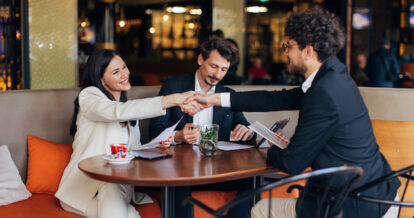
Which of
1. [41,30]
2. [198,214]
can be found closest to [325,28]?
[198,214]

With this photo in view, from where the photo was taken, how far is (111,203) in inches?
91.4

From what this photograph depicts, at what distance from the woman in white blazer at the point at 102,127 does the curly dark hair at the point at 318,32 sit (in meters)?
0.69

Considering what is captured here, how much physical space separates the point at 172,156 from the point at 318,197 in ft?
2.57

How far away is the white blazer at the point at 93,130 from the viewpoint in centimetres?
239

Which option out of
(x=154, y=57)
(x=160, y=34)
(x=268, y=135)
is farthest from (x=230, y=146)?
(x=160, y=34)

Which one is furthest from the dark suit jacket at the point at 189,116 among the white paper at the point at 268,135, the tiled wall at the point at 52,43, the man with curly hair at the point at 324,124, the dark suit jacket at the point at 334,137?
the tiled wall at the point at 52,43

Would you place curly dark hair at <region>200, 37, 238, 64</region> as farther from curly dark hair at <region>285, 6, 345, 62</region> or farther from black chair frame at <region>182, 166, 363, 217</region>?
black chair frame at <region>182, 166, 363, 217</region>

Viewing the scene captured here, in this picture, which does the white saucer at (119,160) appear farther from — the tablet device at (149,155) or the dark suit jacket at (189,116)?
the dark suit jacket at (189,116)

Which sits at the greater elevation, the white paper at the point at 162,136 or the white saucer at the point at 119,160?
the white paper at the point at 162,136

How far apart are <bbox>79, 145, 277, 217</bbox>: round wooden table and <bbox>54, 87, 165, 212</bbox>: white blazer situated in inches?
9.4

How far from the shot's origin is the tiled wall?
18.7ft

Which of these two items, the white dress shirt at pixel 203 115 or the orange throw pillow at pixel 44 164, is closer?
the orange throw pillow at pixel 44 164

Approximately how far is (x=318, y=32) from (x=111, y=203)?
49.3 inches

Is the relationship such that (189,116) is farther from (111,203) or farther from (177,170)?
(177,170)
